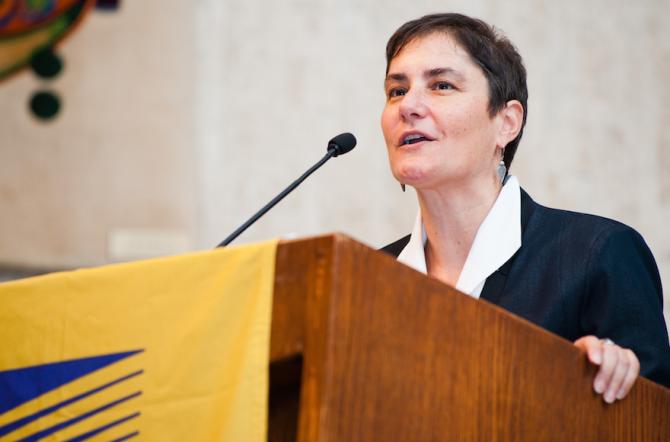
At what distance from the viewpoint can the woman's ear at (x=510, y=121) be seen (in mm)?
2170

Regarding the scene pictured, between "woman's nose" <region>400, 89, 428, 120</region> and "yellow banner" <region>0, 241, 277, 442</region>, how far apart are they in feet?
2.97

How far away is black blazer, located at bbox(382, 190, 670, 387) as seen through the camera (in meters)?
1.65

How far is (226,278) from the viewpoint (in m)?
1.19

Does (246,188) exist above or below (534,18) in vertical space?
below

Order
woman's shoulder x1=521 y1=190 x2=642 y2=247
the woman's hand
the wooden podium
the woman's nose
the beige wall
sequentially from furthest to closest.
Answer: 1. the beige wall
2. the woman's nose
3. woman's shoulder x1=521 y1=190 x2=642 y2=247
4. the woman's hand
5. the wooden podium

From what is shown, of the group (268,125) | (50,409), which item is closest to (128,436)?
(50,409)

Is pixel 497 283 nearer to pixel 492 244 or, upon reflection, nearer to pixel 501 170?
pixel 492 244

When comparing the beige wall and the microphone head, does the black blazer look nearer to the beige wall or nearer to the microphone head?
the microphone head

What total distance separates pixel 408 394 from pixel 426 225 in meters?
1.07

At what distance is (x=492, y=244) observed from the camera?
1.95 meters

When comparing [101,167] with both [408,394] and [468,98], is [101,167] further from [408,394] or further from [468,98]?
[408,394]

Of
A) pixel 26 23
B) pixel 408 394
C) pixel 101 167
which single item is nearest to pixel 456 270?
pixel 408 394

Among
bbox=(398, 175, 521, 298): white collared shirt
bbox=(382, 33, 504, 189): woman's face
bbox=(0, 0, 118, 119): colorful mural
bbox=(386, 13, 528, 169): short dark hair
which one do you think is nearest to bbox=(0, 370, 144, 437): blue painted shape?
bbox=(398, 175, 521, 298): white collared shirt

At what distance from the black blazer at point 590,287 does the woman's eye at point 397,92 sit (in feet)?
1.57
